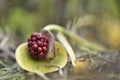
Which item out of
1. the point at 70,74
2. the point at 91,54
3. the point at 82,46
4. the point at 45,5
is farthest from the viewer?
the point at 45,5

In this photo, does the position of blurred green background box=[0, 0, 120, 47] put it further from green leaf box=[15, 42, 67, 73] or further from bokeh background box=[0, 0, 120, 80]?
green leaf box=[15, 42, 67, 73]

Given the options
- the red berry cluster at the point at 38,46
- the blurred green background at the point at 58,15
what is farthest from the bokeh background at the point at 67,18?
the red berry cluster at the point at 38,46

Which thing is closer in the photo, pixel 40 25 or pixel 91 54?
pixel 91 54

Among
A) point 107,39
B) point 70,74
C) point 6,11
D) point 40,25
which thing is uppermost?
point 6,11

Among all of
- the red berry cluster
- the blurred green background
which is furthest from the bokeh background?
the red berry cluster

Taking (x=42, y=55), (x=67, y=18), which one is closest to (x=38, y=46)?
(x=42, y=55)

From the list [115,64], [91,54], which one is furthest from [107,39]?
[115,64]

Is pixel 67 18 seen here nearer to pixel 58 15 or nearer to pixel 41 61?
pixel 58 15

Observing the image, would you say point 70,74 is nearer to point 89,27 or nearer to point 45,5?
point 89,27
